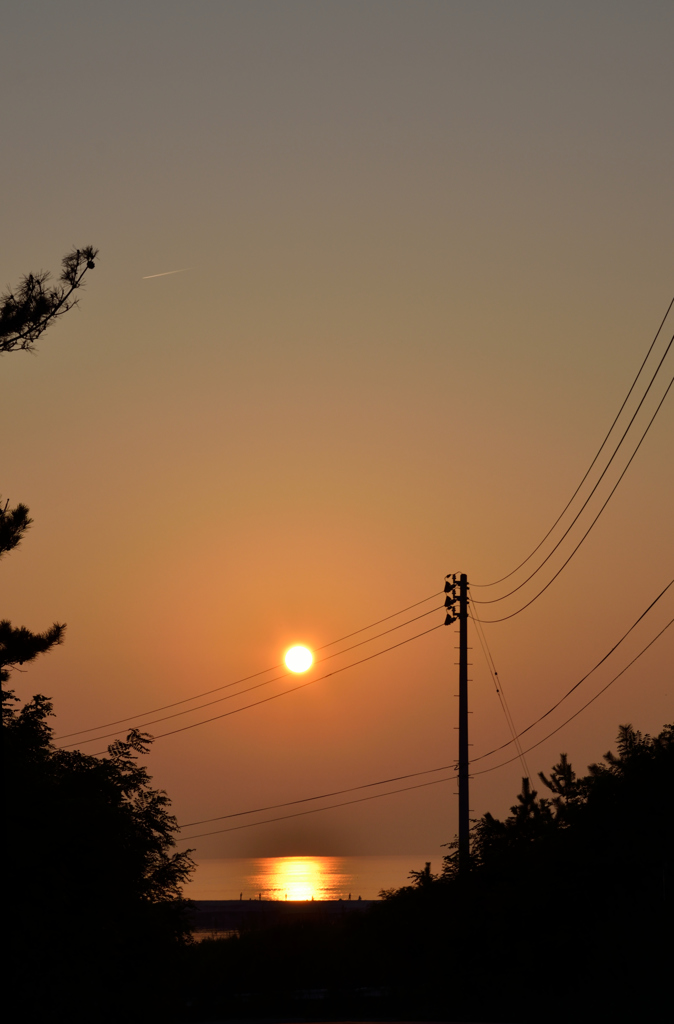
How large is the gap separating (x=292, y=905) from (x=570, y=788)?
89.4 m

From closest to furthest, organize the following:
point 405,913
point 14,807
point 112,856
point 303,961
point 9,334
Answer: point 14,807
point 112,856
point 9,334
point 405,913
point 303,961

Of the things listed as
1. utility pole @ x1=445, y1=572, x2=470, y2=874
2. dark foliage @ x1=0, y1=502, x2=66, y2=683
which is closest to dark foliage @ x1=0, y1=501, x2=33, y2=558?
dark foliage @ x1=0, y1=502, x2=66, y2=683

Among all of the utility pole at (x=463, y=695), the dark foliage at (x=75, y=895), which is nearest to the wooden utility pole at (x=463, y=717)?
the utility pole at (x=463, y=695)

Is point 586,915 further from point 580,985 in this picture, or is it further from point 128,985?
point 128,985

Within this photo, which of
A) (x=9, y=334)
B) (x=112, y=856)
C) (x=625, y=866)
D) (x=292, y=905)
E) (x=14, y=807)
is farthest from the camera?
(x=292, y=905)

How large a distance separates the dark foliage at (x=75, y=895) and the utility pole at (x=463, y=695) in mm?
9897

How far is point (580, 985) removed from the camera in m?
22.5

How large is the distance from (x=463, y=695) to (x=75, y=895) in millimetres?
20238

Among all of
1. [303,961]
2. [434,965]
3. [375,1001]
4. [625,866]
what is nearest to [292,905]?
[303,961]

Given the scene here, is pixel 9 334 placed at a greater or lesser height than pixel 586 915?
greater

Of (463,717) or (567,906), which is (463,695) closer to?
(463,717)

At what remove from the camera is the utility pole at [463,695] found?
34.2m

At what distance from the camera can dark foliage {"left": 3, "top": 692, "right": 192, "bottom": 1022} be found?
1683 centimetres

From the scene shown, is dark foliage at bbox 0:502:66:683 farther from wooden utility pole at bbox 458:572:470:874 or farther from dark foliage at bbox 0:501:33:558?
wooden utility pole at bbox 458:572:470:874
